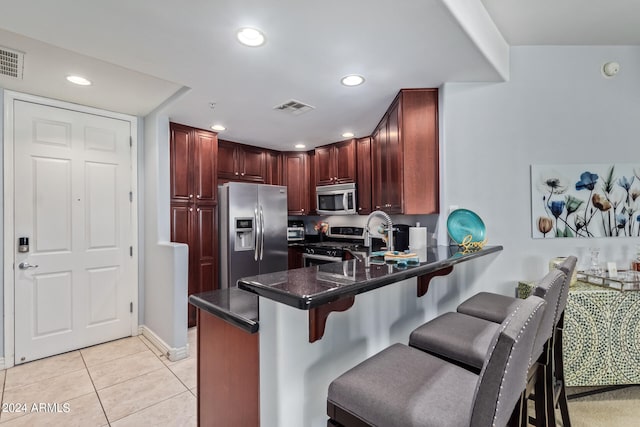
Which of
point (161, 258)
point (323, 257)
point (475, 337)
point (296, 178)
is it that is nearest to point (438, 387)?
point (475, 337)

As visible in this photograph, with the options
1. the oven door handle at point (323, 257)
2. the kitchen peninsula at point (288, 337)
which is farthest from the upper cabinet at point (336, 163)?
the kitchen peninsula at point (288, 337)

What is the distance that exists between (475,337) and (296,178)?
12.2 ft

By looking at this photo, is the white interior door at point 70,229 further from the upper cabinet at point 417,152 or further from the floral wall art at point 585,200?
the floral wall art at point 585,200

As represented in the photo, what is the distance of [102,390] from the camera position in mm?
2246

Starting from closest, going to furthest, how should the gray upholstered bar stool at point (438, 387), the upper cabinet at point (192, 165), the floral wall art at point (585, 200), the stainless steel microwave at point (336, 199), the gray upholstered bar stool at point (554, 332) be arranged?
the gray upholstered bar stool at point (438, 387), the gray upholstered bar stool at point (554, 332), the floral wall art at point (585, 200), the upper cabinet at point (192, 165), the stainless steel microwave at point (336, 199)

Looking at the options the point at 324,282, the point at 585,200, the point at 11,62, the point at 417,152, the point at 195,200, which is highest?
the point at 11,62

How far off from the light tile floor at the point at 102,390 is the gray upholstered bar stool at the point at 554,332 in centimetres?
194

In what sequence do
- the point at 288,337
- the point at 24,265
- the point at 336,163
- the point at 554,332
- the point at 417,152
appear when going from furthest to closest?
the point at 336,163
the point at 24,265
the point at 417,152
the point at 554,332
the point at 288,337

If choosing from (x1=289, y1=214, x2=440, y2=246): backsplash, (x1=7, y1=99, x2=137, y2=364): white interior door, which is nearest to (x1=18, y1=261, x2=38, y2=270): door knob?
(x1=7, y1=99, x2=137, y2=364): white interior door

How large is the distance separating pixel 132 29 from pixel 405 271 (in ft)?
6.44

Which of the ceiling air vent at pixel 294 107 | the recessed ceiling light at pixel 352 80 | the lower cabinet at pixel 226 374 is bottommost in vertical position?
the lower cabinet at pixel 226 374

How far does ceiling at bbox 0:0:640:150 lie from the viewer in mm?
1513

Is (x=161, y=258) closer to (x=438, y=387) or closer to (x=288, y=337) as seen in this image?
(x=288, y=337)

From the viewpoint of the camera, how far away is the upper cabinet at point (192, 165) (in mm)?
3293
